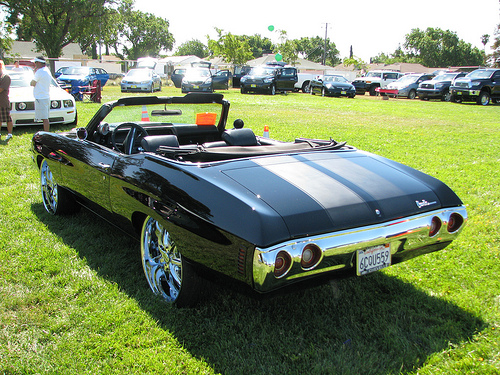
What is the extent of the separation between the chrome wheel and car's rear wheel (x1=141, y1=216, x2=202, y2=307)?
6.21 ft

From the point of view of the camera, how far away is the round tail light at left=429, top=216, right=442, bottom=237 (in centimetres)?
283

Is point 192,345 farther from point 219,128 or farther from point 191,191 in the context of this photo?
point 219,128

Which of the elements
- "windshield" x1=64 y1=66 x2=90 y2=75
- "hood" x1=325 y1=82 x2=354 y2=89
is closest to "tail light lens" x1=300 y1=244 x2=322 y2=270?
"windshield" x1=64 y1=66 x2=90 y2=75

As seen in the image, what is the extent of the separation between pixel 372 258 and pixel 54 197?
11.3 feet

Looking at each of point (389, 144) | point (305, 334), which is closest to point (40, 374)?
point (305, 334)

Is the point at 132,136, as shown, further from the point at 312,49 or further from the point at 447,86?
the point at 312,49

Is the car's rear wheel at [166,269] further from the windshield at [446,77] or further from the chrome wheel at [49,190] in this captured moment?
the windshield at [446,77]

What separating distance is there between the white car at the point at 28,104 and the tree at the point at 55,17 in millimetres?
32830

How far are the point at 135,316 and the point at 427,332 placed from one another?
71.3 inches

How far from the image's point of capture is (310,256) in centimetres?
239

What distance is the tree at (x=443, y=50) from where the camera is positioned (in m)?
92.8

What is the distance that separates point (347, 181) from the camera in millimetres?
2885

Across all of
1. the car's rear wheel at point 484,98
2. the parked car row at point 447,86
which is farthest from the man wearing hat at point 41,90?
the car's rear wheel at point 484,98

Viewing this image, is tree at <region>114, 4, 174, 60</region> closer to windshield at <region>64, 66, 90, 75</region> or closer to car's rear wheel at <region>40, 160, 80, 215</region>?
windshield at <region>64, 66, 90, 75</region>
